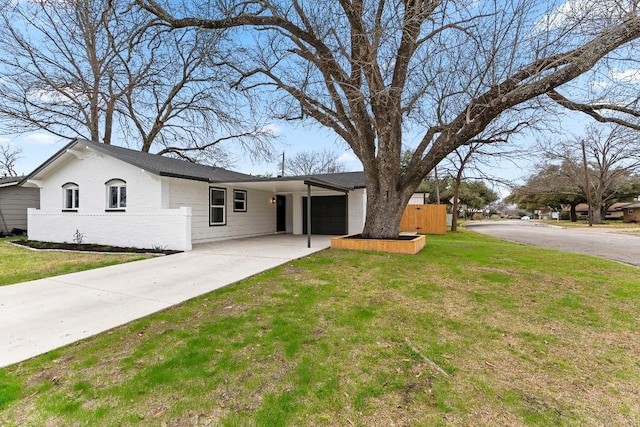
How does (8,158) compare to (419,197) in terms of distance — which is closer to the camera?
(419,197)


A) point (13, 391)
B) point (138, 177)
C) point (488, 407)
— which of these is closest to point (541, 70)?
point (488, 407)

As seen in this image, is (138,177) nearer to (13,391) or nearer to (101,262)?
(101,262)

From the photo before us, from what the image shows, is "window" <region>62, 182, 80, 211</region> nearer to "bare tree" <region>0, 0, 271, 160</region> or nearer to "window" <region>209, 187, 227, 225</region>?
"window" <region>209, 187, 227, 225</region>

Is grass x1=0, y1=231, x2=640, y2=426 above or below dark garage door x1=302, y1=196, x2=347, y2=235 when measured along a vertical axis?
below

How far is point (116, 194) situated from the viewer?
992 cm

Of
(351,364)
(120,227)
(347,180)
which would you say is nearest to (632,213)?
(347,180)

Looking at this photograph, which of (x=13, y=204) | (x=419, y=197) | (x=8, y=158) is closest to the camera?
(x=13, y=204)

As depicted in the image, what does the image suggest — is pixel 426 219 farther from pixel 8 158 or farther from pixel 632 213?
pixel 632 213

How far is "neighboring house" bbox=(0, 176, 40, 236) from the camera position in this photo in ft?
43.6

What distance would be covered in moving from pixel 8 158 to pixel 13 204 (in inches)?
745

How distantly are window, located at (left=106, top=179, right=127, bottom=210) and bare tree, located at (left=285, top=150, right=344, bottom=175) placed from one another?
1005 inches

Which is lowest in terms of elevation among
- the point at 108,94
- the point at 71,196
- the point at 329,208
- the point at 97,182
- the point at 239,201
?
the point at 329,208

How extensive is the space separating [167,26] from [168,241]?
18.6 feet

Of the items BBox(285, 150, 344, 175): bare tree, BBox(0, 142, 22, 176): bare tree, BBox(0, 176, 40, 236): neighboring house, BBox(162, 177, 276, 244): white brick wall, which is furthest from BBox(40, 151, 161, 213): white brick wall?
BBox(285, 150, 344, 175): bare tree
